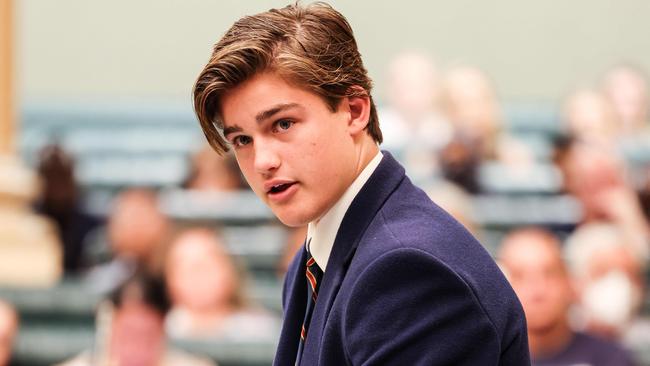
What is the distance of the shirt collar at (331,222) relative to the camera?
1.48m

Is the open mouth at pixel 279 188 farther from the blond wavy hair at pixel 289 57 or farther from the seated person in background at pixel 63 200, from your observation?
the seated person in background at pixel 63 200

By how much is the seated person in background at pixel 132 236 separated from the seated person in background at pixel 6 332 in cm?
43

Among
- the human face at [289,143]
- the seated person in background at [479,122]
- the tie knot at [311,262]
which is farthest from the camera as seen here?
the seated person in background at [479,122]

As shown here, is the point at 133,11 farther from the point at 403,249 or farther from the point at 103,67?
the point at 403,249

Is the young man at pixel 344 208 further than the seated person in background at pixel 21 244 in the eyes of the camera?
No

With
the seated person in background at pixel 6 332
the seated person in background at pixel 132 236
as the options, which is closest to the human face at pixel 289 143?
the seated person in background at pixel 6 332

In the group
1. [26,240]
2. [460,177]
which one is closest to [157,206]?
[26,240]

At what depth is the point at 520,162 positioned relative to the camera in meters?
5.96

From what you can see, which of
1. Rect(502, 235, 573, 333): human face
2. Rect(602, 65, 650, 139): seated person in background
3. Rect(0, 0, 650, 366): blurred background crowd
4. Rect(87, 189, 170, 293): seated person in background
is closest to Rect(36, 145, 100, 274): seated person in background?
Rect(0, 0, 650, 366): blurred background crowd

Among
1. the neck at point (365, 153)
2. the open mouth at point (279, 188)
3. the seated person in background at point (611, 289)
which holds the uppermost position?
the neck at point (365, 153)

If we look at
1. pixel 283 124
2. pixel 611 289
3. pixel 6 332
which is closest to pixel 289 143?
pixel 283 124

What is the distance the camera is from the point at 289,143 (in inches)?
55.9

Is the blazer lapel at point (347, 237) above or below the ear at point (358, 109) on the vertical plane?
below

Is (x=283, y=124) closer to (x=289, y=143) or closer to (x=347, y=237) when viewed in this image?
(x=289, y=143)
